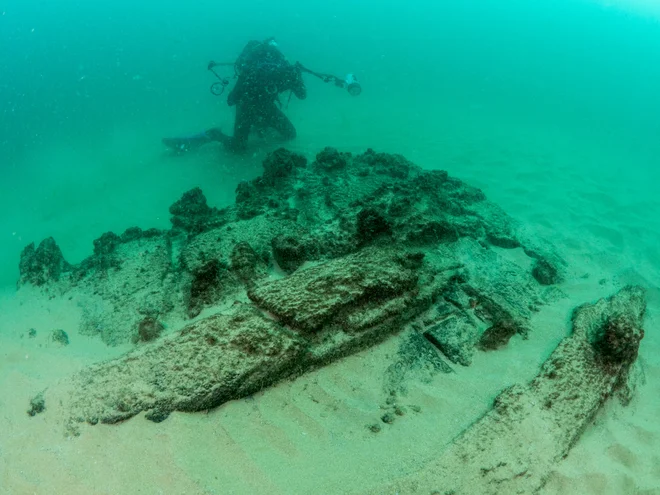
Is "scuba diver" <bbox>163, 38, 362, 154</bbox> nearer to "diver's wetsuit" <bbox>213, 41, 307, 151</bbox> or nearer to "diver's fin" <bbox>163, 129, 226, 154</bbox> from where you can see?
Answer: "diver's wetsuit" <bbox>213, 41, 307, 151</bbox>

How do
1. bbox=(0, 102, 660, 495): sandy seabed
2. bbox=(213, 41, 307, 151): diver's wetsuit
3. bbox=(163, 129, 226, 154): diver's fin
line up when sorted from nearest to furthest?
bbox=(0, 102, 660, 495): sandy seabed < bbox=(213, 41, 307, 151): diver's wetsuit < bbox=(163, 129, 226, 154): diver's fin

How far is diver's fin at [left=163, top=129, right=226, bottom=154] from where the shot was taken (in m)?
11.4

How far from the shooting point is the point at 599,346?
123 inches

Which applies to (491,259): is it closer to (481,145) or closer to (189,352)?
(189,352)

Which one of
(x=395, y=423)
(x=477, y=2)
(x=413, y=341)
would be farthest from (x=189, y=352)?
(x=477, y=2)

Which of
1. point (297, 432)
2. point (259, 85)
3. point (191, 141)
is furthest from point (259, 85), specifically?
point (297, 432)

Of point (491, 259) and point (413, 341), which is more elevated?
point (491, 259)

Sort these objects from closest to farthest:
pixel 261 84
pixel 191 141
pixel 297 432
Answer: pixel 297 432
pixel 261 84
pixel 191 141

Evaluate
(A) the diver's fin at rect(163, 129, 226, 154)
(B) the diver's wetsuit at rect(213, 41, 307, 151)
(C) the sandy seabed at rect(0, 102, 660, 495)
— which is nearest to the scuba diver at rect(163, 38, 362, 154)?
(B) the diver's wetsuit at rect(213, 41, 307, 151)

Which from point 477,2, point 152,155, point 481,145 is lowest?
point 152,155

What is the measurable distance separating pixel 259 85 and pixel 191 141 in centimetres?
380

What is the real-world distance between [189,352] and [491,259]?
11.6 feet

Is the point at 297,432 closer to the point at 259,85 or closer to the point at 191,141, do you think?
the point at 259,85

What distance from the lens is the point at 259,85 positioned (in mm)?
9836
